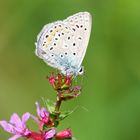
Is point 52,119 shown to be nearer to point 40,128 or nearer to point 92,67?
point 40,128

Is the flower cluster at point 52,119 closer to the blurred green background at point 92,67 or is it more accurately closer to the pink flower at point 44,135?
the pink flower at point 44,135

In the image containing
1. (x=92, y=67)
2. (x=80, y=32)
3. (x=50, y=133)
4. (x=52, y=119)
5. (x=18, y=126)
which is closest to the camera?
(x=50, y=133)

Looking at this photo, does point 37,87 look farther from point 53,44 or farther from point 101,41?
point 53,44

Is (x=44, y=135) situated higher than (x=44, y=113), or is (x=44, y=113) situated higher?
(x=44, y=113)

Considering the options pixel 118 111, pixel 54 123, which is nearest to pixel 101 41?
pixel 118 111

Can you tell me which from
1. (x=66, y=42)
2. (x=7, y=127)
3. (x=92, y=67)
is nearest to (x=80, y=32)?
(x=66, y=42)

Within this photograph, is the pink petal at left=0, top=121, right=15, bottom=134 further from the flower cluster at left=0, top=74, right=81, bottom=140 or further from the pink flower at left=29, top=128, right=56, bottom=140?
the pink flower at left=29, top=128, right=56, bottom=140

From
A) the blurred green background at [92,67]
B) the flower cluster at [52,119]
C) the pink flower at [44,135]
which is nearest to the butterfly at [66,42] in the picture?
the flower cluster at [52,119]
